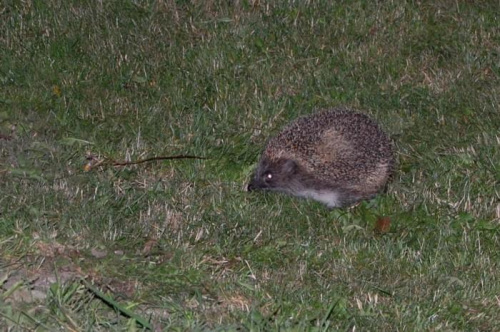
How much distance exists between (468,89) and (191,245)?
12.6 feet

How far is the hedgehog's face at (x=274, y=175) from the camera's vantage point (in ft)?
22.9

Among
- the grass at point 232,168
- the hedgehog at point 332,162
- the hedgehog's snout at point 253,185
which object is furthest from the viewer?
the hedgehog at point 332,162

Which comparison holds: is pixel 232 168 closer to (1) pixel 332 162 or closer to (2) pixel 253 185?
(2) pixel 253 185

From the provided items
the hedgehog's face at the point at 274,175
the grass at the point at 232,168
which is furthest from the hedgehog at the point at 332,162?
the grass at the point at 232,168

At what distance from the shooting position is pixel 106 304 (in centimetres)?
480

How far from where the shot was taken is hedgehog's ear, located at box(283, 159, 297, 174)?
7.06 meters

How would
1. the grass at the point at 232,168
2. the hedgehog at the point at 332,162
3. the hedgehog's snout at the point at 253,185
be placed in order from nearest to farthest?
the grass at the point at 232,168
the hedgehog's snout at the point at 253,185
the hedgehog at the point at 332,162

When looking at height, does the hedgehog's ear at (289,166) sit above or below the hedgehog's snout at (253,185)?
above

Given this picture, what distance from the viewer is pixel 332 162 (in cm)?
708

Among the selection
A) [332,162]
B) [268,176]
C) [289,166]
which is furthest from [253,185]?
[332,162]

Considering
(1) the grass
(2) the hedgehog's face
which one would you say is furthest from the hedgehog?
(1) the grass

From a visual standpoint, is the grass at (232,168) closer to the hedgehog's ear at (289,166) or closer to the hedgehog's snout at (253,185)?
the hedgehog's snout at (253,185)

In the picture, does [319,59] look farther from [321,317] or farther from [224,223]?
[321,317]

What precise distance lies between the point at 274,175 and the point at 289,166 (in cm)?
18
